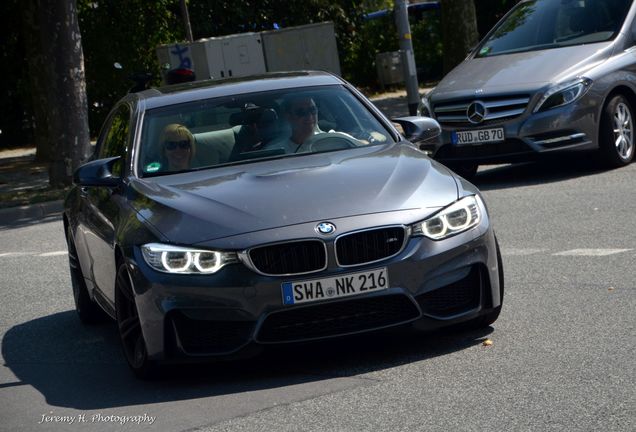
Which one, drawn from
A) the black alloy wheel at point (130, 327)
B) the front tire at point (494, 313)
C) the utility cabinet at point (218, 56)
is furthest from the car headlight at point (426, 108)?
the utility cabinet at point (218, 56)

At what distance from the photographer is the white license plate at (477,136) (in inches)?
544

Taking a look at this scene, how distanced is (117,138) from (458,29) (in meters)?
16.1

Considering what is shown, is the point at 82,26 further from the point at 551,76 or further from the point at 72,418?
the point at 72,418

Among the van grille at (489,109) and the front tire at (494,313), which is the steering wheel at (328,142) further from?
the van grille at (489,109)

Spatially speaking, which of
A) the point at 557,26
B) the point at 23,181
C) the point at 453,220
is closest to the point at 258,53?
the point at 23,181

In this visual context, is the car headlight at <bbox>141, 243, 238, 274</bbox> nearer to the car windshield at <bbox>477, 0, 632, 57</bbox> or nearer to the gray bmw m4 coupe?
the gray bmw m4 coupe

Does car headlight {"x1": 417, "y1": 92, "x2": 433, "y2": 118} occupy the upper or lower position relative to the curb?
upper

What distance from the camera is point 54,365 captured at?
309 inches

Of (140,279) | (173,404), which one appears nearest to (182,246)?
(140,279)

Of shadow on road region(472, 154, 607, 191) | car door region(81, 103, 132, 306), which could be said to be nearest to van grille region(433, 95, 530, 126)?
shadow on road region(472, 154, 607, 191)

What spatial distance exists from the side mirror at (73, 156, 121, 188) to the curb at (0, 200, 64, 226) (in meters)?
9.09

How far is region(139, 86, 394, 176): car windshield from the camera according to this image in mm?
7871

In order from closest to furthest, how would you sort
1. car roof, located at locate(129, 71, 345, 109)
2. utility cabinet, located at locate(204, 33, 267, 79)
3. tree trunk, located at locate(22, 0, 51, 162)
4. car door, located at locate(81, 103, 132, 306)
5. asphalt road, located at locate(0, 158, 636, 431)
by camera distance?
asphalt road, located at locate(0, 158, 636, 431) → car door, located at locate(81, 103, 132, 306) → car roof, located at locate(129, 71, 345, 109) → tree trunk, located at locate(22, 0, 51, 162) → utility cabinet, located at locate(204, 33, 267, 79)

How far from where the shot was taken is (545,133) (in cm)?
1365
